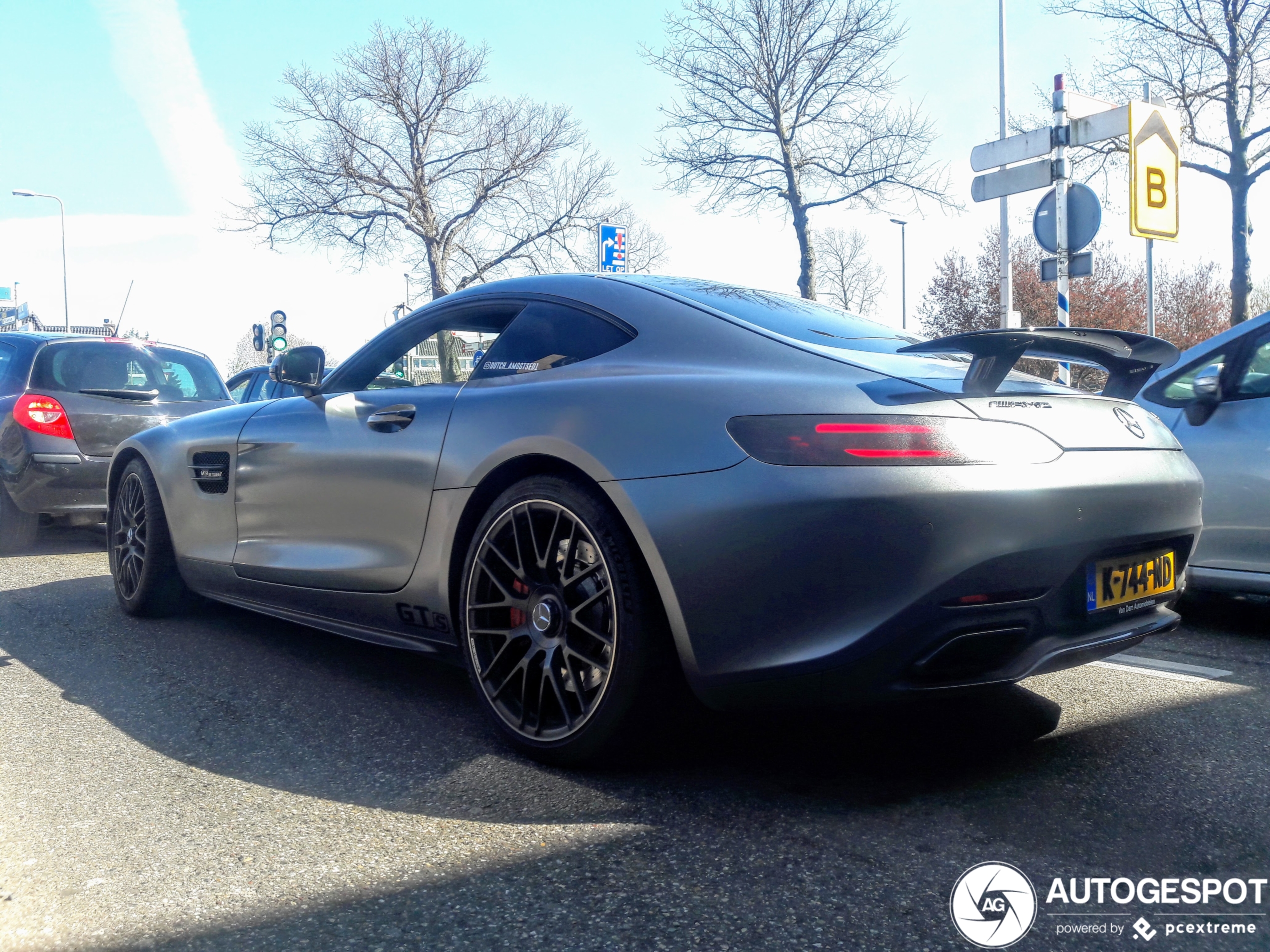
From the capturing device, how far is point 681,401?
2.53 metres

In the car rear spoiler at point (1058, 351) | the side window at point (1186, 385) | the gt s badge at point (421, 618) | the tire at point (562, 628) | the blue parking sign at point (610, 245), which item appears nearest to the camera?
the car rear spoiler at point (1058, 351)

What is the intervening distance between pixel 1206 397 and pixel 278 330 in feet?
57.9

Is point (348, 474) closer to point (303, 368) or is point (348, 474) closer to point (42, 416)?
point (303, 368)

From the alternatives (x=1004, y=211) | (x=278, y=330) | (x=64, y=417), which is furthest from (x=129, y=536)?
(x=1004, y=211)

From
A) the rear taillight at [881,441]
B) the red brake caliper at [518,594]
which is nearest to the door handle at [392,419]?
the red brake caliper at [518,594]

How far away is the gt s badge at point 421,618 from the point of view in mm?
3109

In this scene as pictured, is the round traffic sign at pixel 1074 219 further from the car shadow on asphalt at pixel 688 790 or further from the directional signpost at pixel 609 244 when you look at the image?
the car shadow on asphalt at pixel 688 790

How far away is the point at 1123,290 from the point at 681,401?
1374 inches

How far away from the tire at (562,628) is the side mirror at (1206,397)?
10.0 feet

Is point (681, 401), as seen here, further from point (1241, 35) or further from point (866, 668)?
point (1241, 35)

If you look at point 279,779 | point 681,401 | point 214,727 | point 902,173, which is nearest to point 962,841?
point 681,401

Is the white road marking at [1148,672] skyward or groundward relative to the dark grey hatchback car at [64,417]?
groundward

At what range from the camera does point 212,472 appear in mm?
4270

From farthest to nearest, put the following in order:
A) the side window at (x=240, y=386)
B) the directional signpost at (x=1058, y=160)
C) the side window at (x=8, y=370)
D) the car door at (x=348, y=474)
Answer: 1. the side window at (x=240, y=386)
2. the directional signpost at (x=1058, y=160)
3. the side window at (x=8, y=370)
4. the car door at (x=348, y=474)
